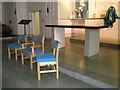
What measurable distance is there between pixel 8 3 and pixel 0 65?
9.12 meters

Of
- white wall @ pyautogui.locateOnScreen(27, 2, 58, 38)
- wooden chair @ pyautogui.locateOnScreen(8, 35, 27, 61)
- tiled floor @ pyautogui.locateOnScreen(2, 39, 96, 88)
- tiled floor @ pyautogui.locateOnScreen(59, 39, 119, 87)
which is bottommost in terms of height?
tiled floor @ pyautogui.locateOnScreen(2, 39, 96, 88)

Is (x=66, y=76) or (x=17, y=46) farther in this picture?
(x=17, y=46)

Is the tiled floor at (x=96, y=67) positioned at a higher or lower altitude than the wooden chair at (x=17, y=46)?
lower

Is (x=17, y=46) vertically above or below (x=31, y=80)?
above

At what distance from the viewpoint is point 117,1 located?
6.86 m

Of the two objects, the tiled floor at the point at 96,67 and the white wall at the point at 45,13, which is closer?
the tiled floor at the point at 96,67

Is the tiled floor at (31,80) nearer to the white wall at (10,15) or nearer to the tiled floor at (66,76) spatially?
the tiled floor at (66,76)

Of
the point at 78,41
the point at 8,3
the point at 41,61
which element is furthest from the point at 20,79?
the point at 8,3

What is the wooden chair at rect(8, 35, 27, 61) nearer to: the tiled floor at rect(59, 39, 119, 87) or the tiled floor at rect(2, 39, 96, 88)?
the tiled floor at rect(2, 39, 96, 88)

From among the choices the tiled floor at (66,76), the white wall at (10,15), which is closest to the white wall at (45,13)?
the white wall at (10,15)

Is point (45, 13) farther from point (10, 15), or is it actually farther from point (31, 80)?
point (31, 80)

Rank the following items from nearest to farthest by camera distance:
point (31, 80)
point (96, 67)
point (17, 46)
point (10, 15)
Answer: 1. point (31, 80)
2. point (96, 67)
3. point (17, 46)
4. point (10, 15)

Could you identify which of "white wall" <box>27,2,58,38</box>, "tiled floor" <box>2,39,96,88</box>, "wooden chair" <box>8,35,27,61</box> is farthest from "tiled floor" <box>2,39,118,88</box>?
"white wall" <box>27,2,58,38</box>

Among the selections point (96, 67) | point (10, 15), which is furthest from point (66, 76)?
point (10, 15)
